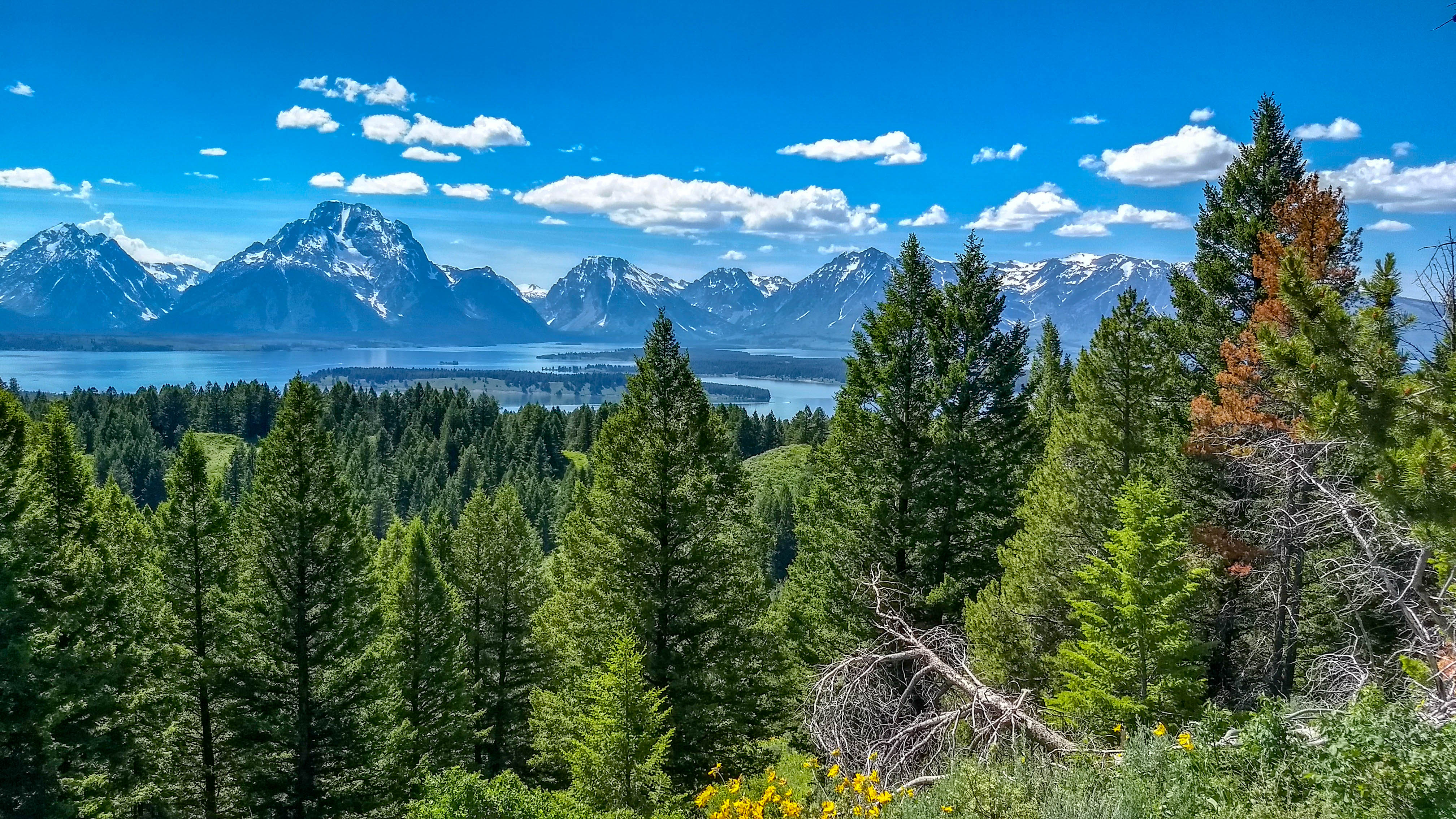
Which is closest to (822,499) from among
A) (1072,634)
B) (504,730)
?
(1072,634)

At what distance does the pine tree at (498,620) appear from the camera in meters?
27.3

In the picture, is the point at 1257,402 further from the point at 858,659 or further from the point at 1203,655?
the point at 858,659

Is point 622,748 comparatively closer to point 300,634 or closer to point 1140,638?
point 300,634

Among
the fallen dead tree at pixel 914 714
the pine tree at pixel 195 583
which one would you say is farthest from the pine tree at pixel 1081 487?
the pine tree at pixel 195 583

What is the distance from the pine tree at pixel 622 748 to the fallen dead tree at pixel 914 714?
319 cm

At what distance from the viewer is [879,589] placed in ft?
53.6

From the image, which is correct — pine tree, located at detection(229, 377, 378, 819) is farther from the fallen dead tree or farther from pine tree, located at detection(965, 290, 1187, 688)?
pine tree, located at detection(965, 290, 1187, 688)

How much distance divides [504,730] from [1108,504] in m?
22.3

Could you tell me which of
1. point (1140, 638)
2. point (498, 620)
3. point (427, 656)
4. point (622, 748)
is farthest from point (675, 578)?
point (498, 620)

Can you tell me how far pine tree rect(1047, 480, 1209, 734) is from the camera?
12.5 meters

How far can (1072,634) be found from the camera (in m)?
16.0

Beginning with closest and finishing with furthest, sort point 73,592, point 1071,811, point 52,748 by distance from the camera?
point 1071,811, point 52,748, point 73,592

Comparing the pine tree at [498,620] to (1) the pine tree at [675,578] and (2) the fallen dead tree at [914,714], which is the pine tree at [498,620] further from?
(2) the fallen dead tree at [914,714]

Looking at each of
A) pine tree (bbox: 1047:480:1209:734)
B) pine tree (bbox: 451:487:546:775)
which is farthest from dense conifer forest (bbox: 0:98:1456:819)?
pine tree (bbox: 451:487:546:775)
